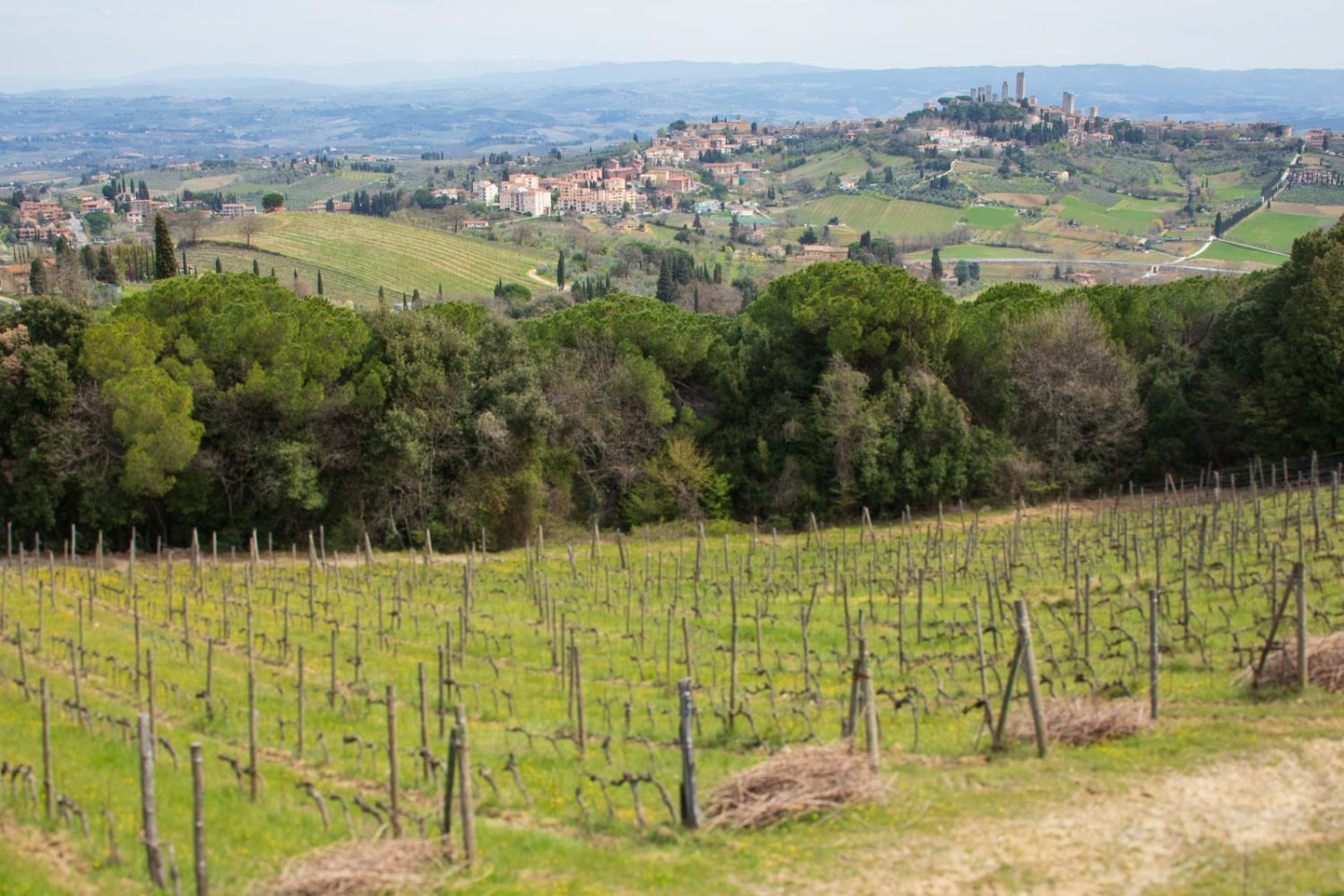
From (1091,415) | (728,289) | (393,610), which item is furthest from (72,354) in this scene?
(728,289)

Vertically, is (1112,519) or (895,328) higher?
(895,328)

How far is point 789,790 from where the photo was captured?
11078mm

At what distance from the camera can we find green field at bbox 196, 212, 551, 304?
99950 mm

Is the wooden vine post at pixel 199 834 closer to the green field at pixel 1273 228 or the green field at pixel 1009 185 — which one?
the green field at pixel 1273 228

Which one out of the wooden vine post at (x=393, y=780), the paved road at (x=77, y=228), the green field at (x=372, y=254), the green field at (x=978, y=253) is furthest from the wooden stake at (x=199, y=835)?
the paved road at (x=77, y=228)

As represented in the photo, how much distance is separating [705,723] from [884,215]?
455 ft

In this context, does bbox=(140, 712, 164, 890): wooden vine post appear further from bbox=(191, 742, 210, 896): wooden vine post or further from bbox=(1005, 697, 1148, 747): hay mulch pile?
bbox=(1005, 697, 1148, 747): hay mulch pile

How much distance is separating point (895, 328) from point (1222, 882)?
27.9 m

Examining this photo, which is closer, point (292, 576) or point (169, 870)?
point (169, 870)

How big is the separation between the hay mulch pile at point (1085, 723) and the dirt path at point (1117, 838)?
1.20 metres

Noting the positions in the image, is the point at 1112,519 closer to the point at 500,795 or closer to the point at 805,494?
the point at 805,494

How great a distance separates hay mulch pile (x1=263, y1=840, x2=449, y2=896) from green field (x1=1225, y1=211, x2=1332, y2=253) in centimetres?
11203

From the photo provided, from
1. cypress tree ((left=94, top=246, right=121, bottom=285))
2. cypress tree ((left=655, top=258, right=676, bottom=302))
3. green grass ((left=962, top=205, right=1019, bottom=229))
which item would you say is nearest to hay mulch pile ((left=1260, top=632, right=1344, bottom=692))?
cypress tree ((left=655, top=258, right=676, bottom=302))

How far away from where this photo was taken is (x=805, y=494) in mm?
35094
